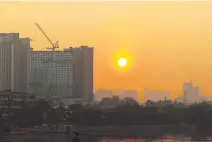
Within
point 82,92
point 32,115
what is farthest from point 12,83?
point 32,115

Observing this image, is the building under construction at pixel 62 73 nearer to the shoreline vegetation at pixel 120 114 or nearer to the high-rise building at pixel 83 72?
the high-rise building at pixel 83 72

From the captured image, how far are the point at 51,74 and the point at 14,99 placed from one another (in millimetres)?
6100

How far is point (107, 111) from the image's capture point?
1836cm

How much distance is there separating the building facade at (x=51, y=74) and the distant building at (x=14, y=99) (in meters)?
2.13

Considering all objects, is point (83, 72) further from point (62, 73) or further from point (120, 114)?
point (120, 114)

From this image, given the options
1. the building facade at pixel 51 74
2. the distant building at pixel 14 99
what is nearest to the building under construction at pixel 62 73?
the building facade at pixel 51 74

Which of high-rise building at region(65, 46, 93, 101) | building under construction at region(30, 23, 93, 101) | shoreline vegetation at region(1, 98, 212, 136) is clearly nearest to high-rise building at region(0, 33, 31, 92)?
building under construction at region(30, 23, 93, 101)

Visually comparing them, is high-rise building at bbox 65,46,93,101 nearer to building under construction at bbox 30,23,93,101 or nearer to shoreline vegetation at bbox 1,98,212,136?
building under construction at bbox 30,23,93,101

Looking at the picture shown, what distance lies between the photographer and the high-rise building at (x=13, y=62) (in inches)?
850

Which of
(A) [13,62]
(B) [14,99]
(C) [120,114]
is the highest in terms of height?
(A) [13,62]

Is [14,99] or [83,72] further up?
[83,72]

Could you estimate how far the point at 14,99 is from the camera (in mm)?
19438

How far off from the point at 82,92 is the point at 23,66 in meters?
3.19

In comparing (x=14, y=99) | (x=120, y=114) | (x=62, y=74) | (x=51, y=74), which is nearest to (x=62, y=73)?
(x=62, y=74)
